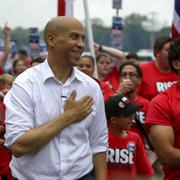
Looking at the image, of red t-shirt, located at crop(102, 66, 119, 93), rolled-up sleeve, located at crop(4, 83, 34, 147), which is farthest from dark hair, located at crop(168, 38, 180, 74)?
red t-shirt, located at crop(102, 66, 119, 93)

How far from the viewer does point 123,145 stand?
605 centimetres

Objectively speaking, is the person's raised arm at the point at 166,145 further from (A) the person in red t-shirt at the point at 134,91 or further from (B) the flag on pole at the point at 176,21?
(B) the flag on pole at the point at 176,21

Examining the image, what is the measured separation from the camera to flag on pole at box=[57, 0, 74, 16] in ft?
23.8

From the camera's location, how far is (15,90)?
4262mm

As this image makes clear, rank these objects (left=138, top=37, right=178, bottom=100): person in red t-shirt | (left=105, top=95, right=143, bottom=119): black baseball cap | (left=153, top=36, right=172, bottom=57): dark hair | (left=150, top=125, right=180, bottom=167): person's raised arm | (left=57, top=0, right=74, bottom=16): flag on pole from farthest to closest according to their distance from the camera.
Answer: (left=138, top=37, right=178, bottom=100): person in red t-shirt
(left=153, top=36, right=172, bottom=57): dark hair
(left=57, top=0, right=74, bottom=16): flag on pole
(left=105, top=95, right=143, bottom=119): black baseball cap
(left=150, top=125, right=180, bottom=167): person's raised arm

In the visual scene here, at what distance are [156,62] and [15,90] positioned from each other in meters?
4.81

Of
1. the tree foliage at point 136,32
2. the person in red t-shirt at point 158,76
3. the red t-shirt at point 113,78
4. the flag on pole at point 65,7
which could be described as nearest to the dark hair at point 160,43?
the person in red t-shirt at point 158,76

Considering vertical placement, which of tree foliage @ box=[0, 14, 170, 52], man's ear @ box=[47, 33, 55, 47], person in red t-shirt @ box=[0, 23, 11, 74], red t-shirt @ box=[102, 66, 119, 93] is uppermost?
man's ear @ box=[47, 33, 55, 47]

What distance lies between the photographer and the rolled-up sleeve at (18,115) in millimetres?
4168

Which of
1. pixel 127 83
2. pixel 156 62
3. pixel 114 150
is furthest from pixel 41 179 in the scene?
pixel 156 62

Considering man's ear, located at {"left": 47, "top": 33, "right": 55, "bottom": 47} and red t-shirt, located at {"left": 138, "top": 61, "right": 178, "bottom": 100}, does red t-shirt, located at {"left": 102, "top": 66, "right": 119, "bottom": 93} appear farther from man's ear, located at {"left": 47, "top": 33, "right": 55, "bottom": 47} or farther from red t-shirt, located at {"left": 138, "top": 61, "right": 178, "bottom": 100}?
man's ear, located at {"left": 47, "top": 33, "right": 55, "bottom": 47}

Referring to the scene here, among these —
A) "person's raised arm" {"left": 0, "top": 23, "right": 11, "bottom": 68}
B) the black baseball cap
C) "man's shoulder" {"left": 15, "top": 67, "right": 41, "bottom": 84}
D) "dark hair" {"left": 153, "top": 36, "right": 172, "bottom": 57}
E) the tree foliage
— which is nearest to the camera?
"man's shoulder" {"left": 15, "top": 67, "right": 41, "bottom": 84}

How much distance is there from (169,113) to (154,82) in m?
4.26

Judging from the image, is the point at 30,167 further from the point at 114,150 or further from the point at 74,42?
the point at 114,150
